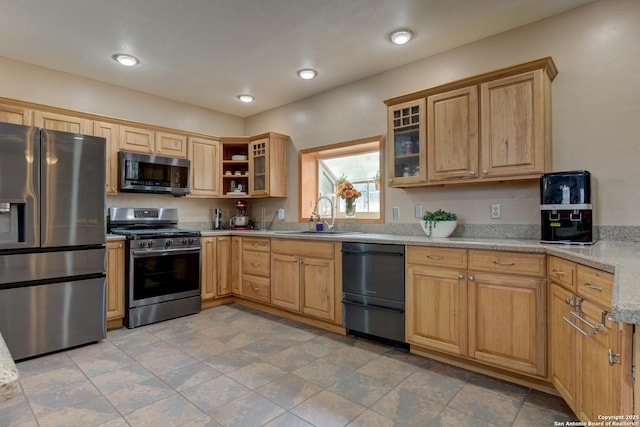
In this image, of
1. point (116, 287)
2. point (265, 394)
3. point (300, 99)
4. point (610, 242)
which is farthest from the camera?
point (300, 99)

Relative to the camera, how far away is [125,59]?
322 cm

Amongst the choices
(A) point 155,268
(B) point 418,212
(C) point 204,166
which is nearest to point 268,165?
(C) point 204,166

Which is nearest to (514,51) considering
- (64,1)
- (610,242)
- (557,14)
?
(557,14)

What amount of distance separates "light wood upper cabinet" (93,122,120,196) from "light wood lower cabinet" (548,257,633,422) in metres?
3.94

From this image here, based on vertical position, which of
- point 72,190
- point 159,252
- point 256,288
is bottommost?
point 256,288

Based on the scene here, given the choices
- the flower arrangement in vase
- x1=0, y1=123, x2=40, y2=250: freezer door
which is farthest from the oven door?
the flower arrangement in vase

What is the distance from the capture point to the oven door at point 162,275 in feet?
10.9

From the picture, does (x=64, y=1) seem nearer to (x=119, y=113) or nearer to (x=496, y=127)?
(x=119, y=113)

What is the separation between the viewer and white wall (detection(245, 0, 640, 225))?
2.27 metres

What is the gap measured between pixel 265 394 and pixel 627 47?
3.25 meters

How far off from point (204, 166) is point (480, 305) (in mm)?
3511

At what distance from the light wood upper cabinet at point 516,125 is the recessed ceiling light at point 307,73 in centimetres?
169

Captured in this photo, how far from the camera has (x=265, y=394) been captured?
6.80ft

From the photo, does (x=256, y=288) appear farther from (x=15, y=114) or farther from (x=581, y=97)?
(x=581, y=97)
